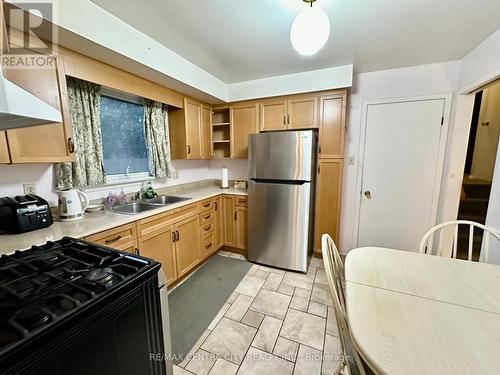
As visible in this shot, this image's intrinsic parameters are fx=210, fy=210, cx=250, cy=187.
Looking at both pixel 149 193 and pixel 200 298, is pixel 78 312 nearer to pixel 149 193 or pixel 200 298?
pixel 200 298

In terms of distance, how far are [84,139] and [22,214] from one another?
792 millimetres

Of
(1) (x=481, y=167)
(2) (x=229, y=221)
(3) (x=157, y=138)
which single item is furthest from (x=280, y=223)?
(1) (x=481, y=167)

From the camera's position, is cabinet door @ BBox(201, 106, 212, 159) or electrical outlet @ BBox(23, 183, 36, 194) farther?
cabinet door @ BBox(201, 106, 212, 159)

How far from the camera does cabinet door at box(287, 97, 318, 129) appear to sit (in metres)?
2.58

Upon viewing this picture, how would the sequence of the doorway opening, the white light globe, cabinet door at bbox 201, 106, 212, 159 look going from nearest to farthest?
1. the white light globe
2. the doorway opening
3. cabinet door at bbox 201, 106, 212, 159

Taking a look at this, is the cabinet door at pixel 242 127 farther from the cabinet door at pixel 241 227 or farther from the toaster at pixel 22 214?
the toaster at pixel 22 214

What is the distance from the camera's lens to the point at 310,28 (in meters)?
1.21

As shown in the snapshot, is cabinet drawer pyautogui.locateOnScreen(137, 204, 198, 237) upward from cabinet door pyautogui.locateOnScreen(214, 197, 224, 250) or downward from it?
upward

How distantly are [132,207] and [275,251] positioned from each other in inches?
67.4

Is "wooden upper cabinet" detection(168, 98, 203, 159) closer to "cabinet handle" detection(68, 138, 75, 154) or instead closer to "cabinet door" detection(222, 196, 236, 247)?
"cabinet door" detection(222, 196, 236, 247)

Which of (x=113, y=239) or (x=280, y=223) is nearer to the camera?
(x=113, y=239)

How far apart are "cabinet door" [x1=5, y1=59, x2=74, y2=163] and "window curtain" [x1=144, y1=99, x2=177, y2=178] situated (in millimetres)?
973

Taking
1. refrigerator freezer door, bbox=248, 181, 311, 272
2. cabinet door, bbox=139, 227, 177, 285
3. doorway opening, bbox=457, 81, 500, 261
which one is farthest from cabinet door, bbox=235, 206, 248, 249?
doorway opening, bbox=457, 81, 500, 261

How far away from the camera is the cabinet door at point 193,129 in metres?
2.66
